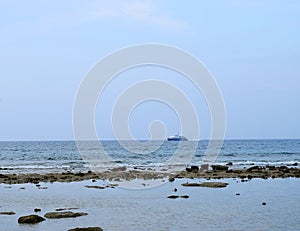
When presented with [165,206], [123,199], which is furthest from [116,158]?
[165,206]

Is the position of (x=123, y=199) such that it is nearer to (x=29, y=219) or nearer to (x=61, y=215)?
(x=61, y=215)

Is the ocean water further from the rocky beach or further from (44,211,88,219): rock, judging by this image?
(44,211,88,219): rock

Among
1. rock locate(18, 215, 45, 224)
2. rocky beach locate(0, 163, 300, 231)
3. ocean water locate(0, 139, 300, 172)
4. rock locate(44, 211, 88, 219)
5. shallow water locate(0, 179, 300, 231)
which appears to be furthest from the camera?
ocean water locate(0, 139, 300, 172)

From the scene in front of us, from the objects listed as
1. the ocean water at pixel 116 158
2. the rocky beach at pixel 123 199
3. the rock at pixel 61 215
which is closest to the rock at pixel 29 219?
the rocky beach at pixel 123 199

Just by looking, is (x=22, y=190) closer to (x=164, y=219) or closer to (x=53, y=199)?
(x=53, y=199)

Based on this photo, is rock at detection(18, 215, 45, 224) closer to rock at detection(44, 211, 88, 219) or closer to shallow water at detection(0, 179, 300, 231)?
shallow water at detection(0, 179, 300, 231)

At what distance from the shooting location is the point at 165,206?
92.7ft

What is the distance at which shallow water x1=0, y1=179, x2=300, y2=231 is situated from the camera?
22.5 meters

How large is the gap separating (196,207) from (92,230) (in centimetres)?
850

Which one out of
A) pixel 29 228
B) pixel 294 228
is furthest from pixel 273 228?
pixel 29 228

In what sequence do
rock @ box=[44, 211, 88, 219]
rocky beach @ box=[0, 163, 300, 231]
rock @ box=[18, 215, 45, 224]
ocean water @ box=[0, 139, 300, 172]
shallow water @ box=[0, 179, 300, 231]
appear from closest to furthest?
shallow water @ box=[0, 179, 300, 231] < rocky beach @ box=[0, 163, 300, 231] < rock @ box=[18, 215, 45, 224] < rock @ box=[44, 211, 88, 219] < ocean water @ box=[0, 139, 300, 172]

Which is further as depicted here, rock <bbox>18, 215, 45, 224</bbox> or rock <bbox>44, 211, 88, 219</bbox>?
rock <bbox>44, 211, 88, 219</bbox>

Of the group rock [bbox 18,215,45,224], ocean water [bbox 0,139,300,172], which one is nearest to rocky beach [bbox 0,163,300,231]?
rock [bbox 18,215,45,224]

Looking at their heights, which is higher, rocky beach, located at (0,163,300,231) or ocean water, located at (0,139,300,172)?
ocean water, located at (0,139,300,172)
